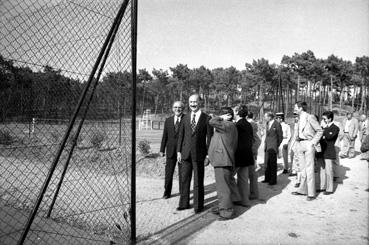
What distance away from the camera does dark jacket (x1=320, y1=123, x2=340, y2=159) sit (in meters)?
6.28

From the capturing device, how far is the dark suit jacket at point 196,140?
4844mm

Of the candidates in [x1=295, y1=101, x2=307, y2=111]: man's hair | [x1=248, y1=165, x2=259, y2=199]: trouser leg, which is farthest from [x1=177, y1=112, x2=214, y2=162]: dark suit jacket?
[x1=295, y1=101, x2=307, y2=111]: man's hair

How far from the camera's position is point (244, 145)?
5.50 m

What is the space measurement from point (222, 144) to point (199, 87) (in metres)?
59.6

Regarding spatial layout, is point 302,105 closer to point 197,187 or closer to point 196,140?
point 196,140

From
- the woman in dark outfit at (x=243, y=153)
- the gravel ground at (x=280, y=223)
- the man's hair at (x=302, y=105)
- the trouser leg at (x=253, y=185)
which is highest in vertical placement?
the man's hair at (x=302, y=105)

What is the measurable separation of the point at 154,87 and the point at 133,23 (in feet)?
184

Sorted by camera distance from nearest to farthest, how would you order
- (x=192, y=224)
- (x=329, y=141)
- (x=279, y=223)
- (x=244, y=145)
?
(x=192, y=224) → (x=279, y=223) → (x=244, y=145) → (x=329, y=141)

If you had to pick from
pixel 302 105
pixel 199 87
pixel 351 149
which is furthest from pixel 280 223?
pixel 199 87

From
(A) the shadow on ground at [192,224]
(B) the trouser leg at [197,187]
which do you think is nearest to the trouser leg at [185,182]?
(B) the trouser leg at [197,187]

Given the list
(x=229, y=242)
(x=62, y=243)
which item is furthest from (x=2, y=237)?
(x=229, y=242)

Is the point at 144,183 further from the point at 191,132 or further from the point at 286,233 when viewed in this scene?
the point at 286,233

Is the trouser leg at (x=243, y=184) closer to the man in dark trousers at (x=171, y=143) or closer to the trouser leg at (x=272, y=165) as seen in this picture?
the man in dark trousers at (x=171, y=143)

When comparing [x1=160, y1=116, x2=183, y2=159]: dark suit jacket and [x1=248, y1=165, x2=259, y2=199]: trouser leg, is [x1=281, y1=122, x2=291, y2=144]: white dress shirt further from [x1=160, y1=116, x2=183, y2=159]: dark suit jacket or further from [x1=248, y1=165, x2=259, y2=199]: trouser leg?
[x1=160, y1=116, x2=183, y2=159]: dark suit jacket
